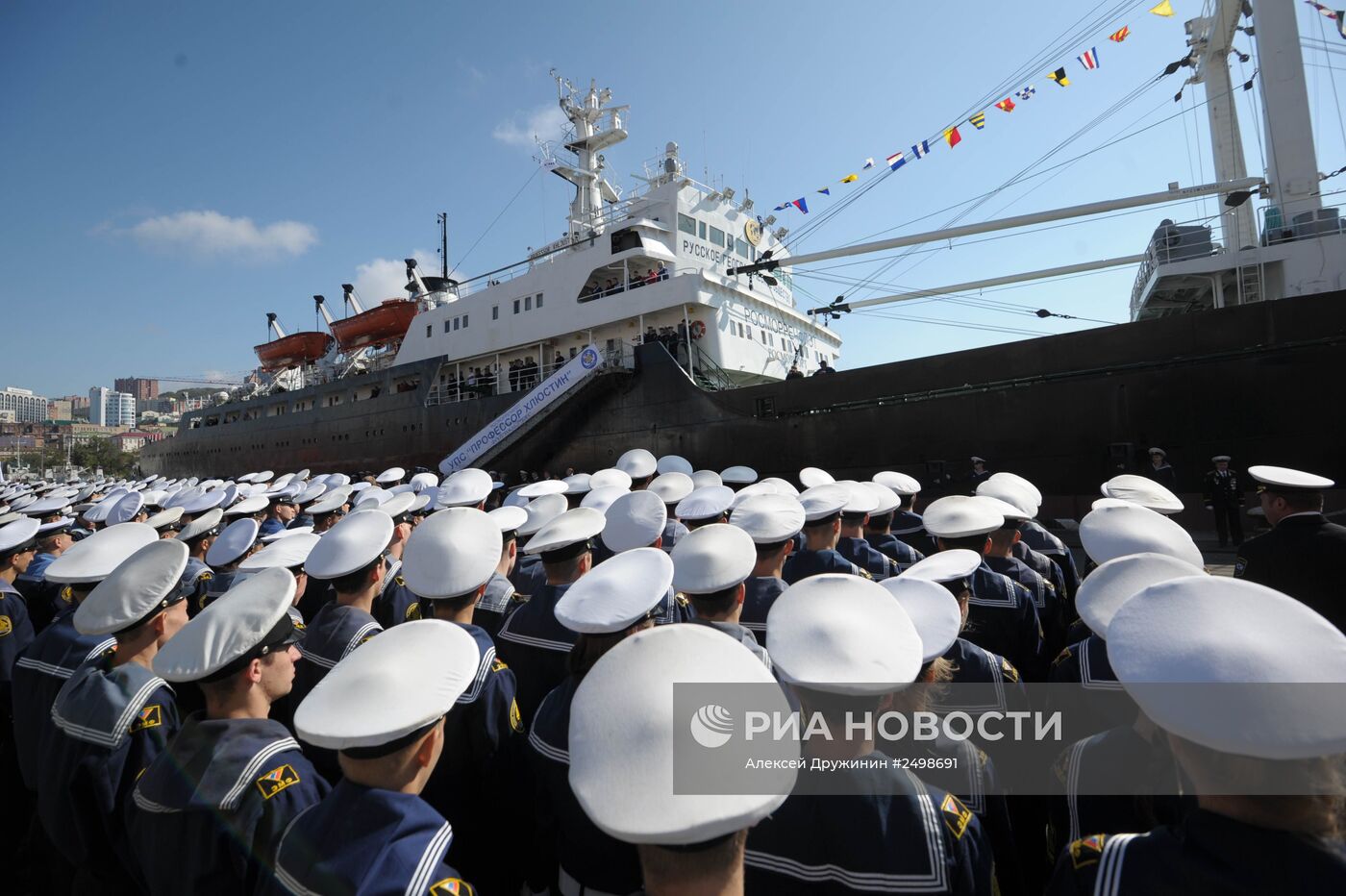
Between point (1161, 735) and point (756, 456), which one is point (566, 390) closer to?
point (756, 456)

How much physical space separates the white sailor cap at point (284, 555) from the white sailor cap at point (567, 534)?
1.32 meters

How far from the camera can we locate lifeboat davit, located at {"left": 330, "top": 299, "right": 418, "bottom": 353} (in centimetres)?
2312

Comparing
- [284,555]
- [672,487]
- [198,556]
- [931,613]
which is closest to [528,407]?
[672,487]

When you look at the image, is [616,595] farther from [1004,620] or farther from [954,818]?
[1004,620]

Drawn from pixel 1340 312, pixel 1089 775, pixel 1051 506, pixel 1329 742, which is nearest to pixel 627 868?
pixel 1089 775

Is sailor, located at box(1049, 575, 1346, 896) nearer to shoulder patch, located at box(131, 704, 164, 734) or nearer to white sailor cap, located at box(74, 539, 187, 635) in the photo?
shoulder patch, located at box(131, 704, 164, 734)

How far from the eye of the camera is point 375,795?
122cm

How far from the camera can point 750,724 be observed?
3.30 ft

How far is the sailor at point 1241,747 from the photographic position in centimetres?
86

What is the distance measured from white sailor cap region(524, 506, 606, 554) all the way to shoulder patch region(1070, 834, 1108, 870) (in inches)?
82.9

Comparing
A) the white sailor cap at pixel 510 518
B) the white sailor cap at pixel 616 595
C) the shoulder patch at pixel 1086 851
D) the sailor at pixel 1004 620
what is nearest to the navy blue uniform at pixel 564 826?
the white sailor cap at pixel 616 595

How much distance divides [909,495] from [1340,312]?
5739 mm

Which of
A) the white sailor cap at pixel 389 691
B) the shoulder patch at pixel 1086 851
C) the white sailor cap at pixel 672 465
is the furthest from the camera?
the white sailor cap at pixel 672 465

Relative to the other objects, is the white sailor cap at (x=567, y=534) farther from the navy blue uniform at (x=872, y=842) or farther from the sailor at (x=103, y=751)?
the navy blue uniform at (x=872, y=842)
